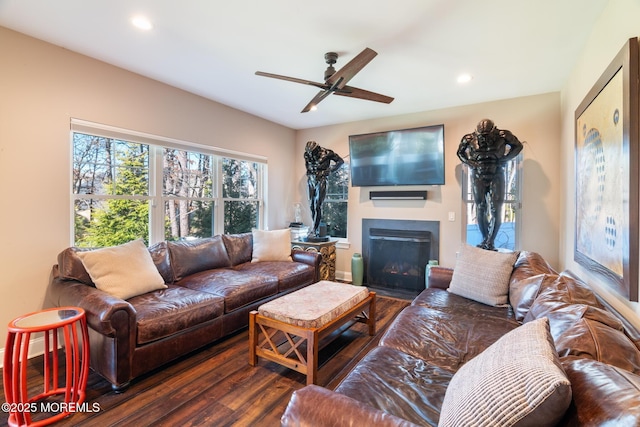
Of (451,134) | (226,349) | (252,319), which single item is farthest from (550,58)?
(226,349)

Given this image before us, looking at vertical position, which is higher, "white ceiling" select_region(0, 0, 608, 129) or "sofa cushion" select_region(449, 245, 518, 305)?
"white ceiling" select_region(0, 0, 608, 129)

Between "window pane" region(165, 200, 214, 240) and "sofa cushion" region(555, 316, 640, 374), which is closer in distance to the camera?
"sofa cushion" region(555, 316, 640, 374)

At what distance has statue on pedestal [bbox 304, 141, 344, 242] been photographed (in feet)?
14.4

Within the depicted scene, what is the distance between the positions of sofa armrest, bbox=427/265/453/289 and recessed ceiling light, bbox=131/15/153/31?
10.8 ft

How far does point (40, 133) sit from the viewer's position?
2.51 metres

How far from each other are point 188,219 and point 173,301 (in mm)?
1589

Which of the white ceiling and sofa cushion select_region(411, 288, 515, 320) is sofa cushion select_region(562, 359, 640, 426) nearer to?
sofa cushion select_region(411, 288, 515, 320)

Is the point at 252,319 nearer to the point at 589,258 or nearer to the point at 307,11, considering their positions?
the point at 307,11

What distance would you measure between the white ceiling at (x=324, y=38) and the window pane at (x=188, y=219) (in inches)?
56.3

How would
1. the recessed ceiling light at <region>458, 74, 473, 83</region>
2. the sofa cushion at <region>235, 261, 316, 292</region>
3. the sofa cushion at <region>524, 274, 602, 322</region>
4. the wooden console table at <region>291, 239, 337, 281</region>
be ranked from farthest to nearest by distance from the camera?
the wooden console table at <region>291, 239, 337, 281</region> → the sofa cushion at <region>235, 261, 316, 292</region> → the recessed ceiling light at <region>458, 74, 473, 83</region> → the sofa cushion at <region>524, 274, 602, 322</region>

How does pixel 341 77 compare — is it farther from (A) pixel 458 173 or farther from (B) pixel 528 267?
(A) pixel 458 173

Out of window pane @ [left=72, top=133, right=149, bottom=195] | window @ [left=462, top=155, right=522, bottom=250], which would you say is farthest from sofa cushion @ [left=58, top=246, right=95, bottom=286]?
window @ [left=462, top=155, right=522, bottom=250]

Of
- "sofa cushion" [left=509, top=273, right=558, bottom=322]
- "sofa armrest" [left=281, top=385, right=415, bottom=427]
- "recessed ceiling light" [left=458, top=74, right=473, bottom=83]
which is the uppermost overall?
"recessed ceiling light" [left=458, top=74, right=473, bottom=83]

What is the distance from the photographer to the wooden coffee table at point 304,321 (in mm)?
2084
